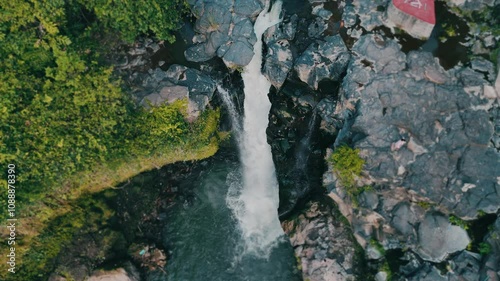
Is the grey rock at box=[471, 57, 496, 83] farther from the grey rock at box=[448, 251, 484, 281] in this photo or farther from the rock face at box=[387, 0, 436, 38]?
the grey rock at box=[448, 251, 484, 281]

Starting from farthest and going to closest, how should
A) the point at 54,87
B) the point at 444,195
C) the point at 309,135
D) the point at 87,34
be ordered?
the point at 309,135
the point at 87,34
the point at 54,87
the point at 444,195

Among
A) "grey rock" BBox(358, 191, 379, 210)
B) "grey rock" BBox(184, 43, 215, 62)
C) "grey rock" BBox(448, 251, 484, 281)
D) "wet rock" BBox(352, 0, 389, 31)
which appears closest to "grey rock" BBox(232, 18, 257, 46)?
"grey rock" BBox(184, 43, 215, 62)

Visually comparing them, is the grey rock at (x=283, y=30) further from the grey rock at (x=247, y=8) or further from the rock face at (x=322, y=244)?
the rock face at (x=322, y=244)

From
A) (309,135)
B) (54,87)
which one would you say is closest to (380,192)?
(309,135)

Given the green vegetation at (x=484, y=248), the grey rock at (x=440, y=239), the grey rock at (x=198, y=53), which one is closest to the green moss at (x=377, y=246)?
the grey rock at (x=440, y=239)

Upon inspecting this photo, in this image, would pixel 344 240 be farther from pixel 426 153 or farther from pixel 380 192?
pixel 426 153

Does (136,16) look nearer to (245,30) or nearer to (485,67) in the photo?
(245,30)
